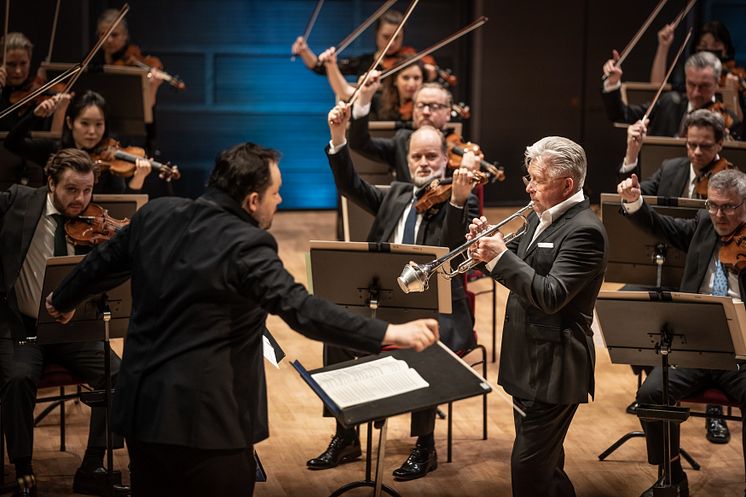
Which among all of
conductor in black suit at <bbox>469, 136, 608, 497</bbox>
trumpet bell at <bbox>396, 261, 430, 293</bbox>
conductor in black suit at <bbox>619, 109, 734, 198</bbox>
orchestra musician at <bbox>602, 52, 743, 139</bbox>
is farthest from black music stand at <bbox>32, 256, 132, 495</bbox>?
orchestra musician at <bbox>602, 52, 743, 139</bbox>

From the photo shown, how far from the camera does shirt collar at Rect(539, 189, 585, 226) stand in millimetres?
3316

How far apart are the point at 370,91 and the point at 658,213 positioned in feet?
5.18

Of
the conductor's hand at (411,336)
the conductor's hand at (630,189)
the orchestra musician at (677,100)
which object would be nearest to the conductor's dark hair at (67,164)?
the conductor's hand at (411,336)

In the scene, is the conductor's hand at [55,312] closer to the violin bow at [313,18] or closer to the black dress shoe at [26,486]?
the black dress shoe at [26,486]

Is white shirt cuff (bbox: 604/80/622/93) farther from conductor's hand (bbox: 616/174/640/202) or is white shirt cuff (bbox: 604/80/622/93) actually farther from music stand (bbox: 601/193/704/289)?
conductor's hand (bbox: 616/174/640/202)

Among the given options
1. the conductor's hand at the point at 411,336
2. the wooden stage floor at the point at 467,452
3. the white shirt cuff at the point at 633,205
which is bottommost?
the wooden stage floor at the point at 467,452

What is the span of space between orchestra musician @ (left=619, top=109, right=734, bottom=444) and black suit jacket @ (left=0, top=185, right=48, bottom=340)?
2.78 metres

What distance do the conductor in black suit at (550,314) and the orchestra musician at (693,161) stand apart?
1.65 m

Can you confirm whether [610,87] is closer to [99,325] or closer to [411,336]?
[99,325]

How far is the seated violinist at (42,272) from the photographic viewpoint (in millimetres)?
4031

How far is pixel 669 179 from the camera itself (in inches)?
199

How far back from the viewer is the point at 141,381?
2623mm

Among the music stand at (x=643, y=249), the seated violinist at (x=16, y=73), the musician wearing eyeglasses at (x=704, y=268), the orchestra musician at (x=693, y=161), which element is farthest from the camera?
the seated violinist at (x=16, y=73)

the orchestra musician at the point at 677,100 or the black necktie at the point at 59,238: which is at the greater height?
the orchestra musician at the point at 677,100
